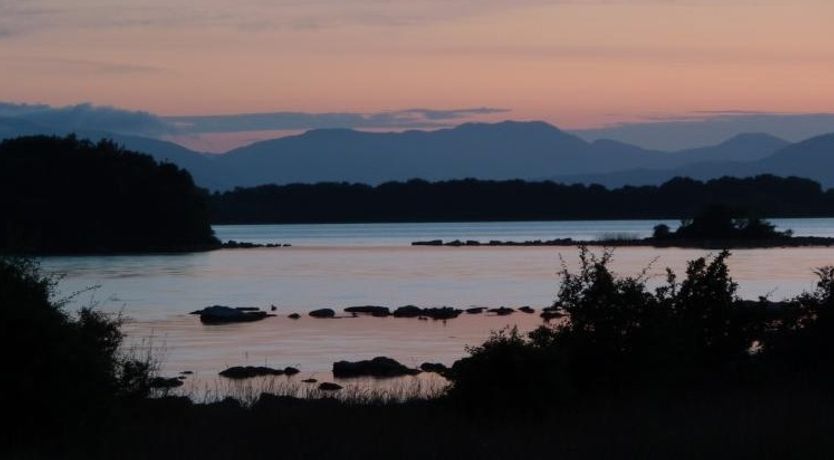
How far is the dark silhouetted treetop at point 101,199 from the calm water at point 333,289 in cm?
509

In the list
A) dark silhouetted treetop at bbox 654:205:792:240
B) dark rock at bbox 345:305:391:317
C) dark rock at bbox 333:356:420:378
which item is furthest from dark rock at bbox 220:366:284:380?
dark silhouetted treetop at bbox 654:205:792:240

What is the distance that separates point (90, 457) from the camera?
37.9ft

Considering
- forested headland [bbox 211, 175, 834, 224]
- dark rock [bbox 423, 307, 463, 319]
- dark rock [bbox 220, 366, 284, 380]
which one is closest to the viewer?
dark rock [bbox 220, 366, 284, 380]

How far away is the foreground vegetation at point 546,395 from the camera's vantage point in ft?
39.5

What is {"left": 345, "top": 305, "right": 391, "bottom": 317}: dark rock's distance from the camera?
44.0m

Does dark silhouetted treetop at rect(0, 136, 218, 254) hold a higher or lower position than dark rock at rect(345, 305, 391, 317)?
higher

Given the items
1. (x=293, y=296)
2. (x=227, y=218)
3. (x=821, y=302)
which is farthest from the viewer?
(x=227, y=218)

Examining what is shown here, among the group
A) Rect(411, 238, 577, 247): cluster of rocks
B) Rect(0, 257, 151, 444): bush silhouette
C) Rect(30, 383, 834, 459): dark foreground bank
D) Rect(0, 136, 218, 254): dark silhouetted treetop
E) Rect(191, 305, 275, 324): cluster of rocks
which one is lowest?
Rect(191, 305, 275, 324): cluster of rocks

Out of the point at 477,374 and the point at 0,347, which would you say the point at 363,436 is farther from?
the point at 0,347

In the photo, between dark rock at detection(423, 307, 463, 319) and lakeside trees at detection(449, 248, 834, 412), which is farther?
dark rock at detection(423, 307, 463, 319)

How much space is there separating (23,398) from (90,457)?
3.11 feet

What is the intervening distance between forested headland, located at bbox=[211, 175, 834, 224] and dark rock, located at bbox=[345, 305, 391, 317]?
10352 centimetres

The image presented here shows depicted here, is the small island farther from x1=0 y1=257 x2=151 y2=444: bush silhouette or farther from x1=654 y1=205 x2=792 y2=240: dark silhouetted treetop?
x1=0 y1=257 x2=151 y2=444: bush silhouette

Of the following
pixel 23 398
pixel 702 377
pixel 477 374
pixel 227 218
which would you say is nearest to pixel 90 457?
pixel 23 398
